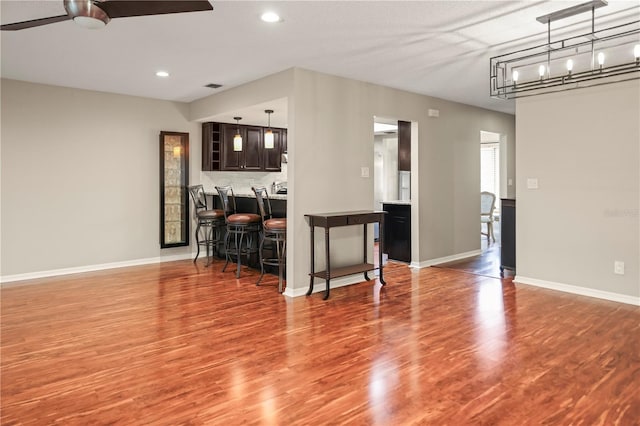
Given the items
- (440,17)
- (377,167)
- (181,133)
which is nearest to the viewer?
(440,17)

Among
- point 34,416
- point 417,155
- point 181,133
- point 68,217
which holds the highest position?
point 181,133

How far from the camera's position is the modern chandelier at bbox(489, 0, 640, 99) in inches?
130

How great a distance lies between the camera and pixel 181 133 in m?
6.73

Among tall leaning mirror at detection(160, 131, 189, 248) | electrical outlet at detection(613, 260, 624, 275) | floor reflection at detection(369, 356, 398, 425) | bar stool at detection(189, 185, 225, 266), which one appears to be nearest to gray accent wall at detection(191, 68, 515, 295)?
tall leaning mirror at detection(160, 131, 189, 248)

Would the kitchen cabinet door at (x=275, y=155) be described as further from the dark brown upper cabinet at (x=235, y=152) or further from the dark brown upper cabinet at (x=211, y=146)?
the dark brown upper cabinet at (x=211, y=146)

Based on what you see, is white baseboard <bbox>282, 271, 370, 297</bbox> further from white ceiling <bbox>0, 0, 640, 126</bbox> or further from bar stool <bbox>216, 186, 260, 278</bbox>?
white ceiling <bbox>0, 0, 640, 126</bbox>

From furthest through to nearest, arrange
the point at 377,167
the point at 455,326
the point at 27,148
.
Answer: the point at 377,167
the point at 27,148
the point at 455,326

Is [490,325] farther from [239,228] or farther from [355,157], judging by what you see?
[239,228]

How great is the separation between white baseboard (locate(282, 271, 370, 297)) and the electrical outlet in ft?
8.35

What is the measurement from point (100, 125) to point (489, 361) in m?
5.64

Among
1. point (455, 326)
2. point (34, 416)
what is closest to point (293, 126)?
point (455, 326)

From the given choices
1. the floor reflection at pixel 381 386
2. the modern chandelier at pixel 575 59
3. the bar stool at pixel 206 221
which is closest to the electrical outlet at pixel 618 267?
the modern chandelier at pixel 575 59

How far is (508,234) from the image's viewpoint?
5.57m

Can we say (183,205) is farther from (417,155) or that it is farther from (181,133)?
(417,155)
